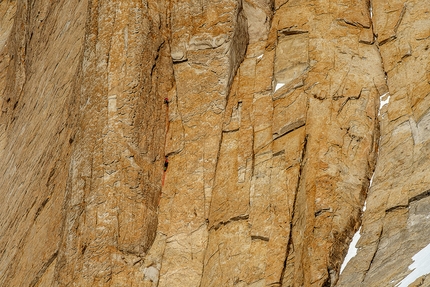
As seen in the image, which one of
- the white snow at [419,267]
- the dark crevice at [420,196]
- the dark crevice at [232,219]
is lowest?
the white snow at [419,267]

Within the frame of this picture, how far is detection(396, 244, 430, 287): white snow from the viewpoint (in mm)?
12578

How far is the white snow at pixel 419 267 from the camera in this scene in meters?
12.6

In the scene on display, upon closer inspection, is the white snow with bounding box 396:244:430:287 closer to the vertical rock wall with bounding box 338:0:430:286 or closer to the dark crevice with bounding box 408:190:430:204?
the vertical rock wall with bounding box 338:0:430:286

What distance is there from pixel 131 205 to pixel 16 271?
3832mm

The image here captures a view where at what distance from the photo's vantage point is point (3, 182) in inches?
890

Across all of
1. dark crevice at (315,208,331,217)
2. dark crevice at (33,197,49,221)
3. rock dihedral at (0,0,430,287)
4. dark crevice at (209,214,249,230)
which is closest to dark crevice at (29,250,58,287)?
rock dihedral at (0,0,430,287)

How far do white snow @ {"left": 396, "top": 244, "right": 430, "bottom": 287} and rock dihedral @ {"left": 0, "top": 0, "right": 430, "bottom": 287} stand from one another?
0.18m

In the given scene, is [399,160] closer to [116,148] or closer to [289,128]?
[289,128]

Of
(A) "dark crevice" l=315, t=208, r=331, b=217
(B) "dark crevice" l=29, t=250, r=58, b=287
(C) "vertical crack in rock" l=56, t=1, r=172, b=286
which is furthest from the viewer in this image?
(B) "dark crevice" l=29, t=250, r=58, b=287

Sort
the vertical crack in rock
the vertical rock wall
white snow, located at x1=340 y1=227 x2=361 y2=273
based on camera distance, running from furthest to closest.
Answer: the vertical crack in rock, white snow, located at x1=340 y1=227 x2=361 y2=273, the vertical rock wall

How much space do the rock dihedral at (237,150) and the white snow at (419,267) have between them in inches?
6.9

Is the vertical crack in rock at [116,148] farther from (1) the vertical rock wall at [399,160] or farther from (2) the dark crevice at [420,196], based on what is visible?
(2) the dark crevice at [420,196]

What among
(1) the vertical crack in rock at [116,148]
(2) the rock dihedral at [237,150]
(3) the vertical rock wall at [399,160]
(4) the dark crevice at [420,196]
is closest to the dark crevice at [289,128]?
(2) the rock dihedral at [237,150]

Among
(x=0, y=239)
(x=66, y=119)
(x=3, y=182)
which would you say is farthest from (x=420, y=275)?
(x=3, y=182)
